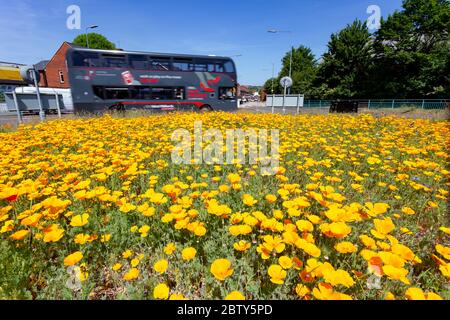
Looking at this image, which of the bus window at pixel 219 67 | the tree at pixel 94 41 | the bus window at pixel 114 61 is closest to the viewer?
the bus window at pixel 114 61

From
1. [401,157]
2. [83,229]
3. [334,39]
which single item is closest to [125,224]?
[83,229]

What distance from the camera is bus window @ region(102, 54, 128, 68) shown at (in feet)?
49.1

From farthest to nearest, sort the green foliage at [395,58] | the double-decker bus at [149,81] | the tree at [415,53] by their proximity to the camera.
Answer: the green foliage at [395,58], the tree at [415,53], the double-decker bus at [149,81]

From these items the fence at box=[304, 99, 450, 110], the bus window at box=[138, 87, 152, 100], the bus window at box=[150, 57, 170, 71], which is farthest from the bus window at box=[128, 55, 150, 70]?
the fence at box=[304, 99, 450, 110]

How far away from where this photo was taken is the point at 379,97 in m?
32.3

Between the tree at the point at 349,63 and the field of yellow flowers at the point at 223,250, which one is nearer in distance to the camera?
the field of yellow flowers at the point at 223,250

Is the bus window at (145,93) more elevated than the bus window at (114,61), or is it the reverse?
the bus window at (114,61)

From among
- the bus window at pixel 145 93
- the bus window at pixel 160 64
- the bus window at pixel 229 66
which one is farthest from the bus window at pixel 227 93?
the bus window at pixel 145 93

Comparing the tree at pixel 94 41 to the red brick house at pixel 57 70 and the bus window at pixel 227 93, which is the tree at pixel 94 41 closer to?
the red brick house at pixel 57 70

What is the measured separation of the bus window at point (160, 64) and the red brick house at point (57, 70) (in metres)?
30.7

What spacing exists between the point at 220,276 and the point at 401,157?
492 cm

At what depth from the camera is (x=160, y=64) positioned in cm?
1620

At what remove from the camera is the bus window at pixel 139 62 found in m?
15.5

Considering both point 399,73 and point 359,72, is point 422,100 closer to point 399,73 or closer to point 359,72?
point 399,73
